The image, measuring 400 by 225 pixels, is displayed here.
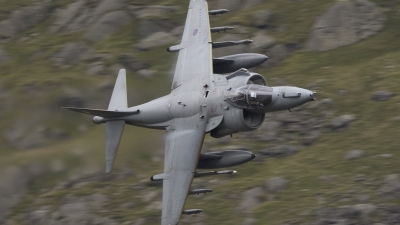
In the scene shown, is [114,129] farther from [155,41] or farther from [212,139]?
[155,41]

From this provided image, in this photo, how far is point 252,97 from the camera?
3666 centimetres

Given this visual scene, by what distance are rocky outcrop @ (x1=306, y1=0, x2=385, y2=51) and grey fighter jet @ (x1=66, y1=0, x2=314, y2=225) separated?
43.0 ft

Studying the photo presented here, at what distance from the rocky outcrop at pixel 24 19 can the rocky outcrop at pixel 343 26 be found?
19112 millimetres

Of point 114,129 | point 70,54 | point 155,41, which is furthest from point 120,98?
point 70,54

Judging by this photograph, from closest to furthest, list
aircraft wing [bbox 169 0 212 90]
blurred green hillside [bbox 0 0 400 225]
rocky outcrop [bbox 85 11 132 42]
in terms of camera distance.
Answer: aircraft wing [bbox 169 0 212 90]
blurred green hillside [bbox 0 0 400 225]
rocky outcrop [bbox 85 11 132 42]

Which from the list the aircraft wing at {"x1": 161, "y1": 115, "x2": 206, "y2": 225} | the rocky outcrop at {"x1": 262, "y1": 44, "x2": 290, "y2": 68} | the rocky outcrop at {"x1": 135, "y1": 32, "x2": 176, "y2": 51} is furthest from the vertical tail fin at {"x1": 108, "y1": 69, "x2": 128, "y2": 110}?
the rocky outcrop at {"x1": 135, "y1": 32, "x2": 176, "y2": 51}

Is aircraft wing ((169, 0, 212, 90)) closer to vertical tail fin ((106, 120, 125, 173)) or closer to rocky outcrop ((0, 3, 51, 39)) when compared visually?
vertical tail fin ((106, 120, 125, 173))

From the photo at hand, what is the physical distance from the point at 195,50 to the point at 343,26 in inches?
596

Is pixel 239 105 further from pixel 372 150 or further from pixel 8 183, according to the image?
pixel 8 183

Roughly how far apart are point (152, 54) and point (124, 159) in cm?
988

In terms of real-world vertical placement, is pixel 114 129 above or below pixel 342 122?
above

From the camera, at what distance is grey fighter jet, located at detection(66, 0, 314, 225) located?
121 feet

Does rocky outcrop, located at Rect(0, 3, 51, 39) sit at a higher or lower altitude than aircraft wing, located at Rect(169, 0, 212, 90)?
lower

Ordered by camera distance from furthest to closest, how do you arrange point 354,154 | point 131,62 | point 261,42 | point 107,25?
point 107,25
point 131,62
point 261,42
point 354,154
